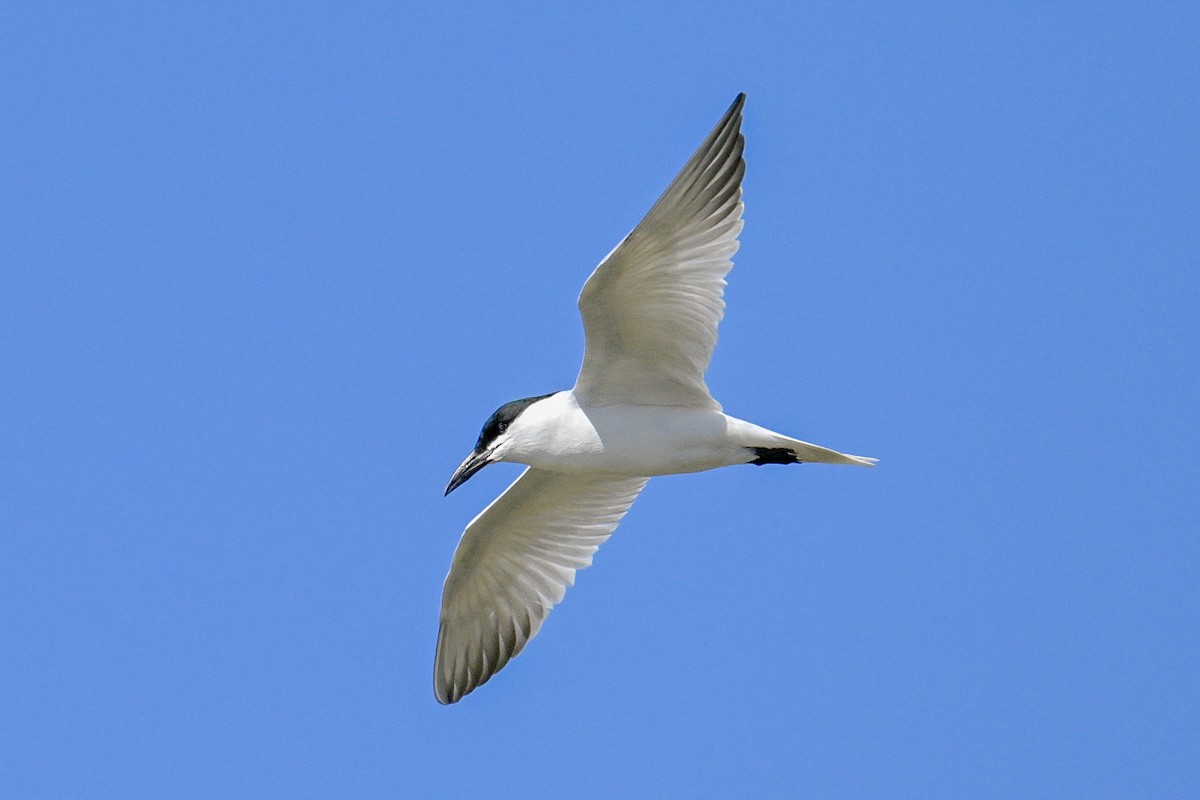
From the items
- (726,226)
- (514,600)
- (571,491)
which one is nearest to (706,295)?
(726,226)

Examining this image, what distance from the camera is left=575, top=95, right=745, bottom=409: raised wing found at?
9.92 meters

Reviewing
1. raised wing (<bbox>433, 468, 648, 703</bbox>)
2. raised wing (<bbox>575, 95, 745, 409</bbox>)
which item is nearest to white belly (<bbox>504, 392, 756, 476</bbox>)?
raised wing (<bbox>575, 95, 745, 409</bbox>)

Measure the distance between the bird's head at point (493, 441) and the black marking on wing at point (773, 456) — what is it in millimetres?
1419

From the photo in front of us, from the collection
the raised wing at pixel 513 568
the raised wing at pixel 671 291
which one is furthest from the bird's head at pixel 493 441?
the raised wing at pixel 513 568

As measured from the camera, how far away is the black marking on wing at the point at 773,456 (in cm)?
1044

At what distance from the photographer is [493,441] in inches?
429

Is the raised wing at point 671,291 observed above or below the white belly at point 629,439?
above

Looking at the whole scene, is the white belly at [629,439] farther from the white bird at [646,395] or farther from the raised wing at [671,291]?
the raised wing at [671,291]

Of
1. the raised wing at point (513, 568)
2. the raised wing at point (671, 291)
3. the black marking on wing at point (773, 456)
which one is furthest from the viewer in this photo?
the raised wing at point (513, 568)

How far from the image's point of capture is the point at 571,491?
472 inches

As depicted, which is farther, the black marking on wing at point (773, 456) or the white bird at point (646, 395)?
the black marking on wing at point (773, 456)

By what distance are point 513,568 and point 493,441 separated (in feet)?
5.33

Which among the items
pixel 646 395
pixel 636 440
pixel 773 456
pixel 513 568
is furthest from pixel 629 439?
pixel 513 568

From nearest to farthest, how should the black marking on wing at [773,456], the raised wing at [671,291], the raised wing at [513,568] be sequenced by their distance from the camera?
the raised wing at [671,291] < the black marking on wing at [773,456] < the raised wing at [513,568]
